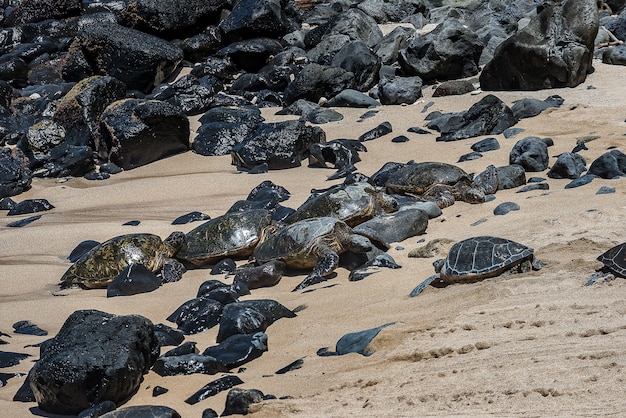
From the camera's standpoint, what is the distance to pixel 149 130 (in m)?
11.3

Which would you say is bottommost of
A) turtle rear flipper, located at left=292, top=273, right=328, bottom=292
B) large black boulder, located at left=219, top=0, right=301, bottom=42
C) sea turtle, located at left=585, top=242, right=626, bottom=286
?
turtle rear flipper, located at left=292, top=273, right=328, bottom=292

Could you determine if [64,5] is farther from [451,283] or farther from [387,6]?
[451,283]

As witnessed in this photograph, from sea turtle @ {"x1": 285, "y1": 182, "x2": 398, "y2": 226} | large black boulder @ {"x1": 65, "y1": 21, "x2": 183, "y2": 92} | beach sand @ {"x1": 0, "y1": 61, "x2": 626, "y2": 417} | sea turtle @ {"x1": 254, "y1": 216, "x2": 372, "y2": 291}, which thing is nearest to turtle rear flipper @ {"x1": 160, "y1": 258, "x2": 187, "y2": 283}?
beach sand @ {"x1": 0, "y1": 61, "x2": 626, "y2": 417}

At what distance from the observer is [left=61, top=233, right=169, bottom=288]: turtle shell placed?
6.91 meters

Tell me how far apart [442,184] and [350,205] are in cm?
114

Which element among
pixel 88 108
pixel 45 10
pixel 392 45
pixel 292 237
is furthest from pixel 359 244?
pixel 45 10

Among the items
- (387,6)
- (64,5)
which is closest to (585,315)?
(387,6)

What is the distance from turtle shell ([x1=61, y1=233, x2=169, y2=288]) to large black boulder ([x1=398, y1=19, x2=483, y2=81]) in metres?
7.11

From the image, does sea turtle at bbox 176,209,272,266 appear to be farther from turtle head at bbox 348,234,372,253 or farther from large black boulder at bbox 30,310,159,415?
large black boulder at bbox 30,310,159,415

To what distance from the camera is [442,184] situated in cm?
782

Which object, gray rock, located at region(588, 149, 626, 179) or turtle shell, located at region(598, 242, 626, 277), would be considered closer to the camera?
turtle shell, located at region(598, 242, 626, 277)

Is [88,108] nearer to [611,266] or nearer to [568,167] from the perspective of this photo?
[568,167]

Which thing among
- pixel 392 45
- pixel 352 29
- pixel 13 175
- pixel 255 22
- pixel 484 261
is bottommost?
pixel 13 175

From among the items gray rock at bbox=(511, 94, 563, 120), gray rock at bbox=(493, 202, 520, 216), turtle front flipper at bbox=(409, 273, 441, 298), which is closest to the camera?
turtle front flipper at bbox=(409, 273, 441, 298)
